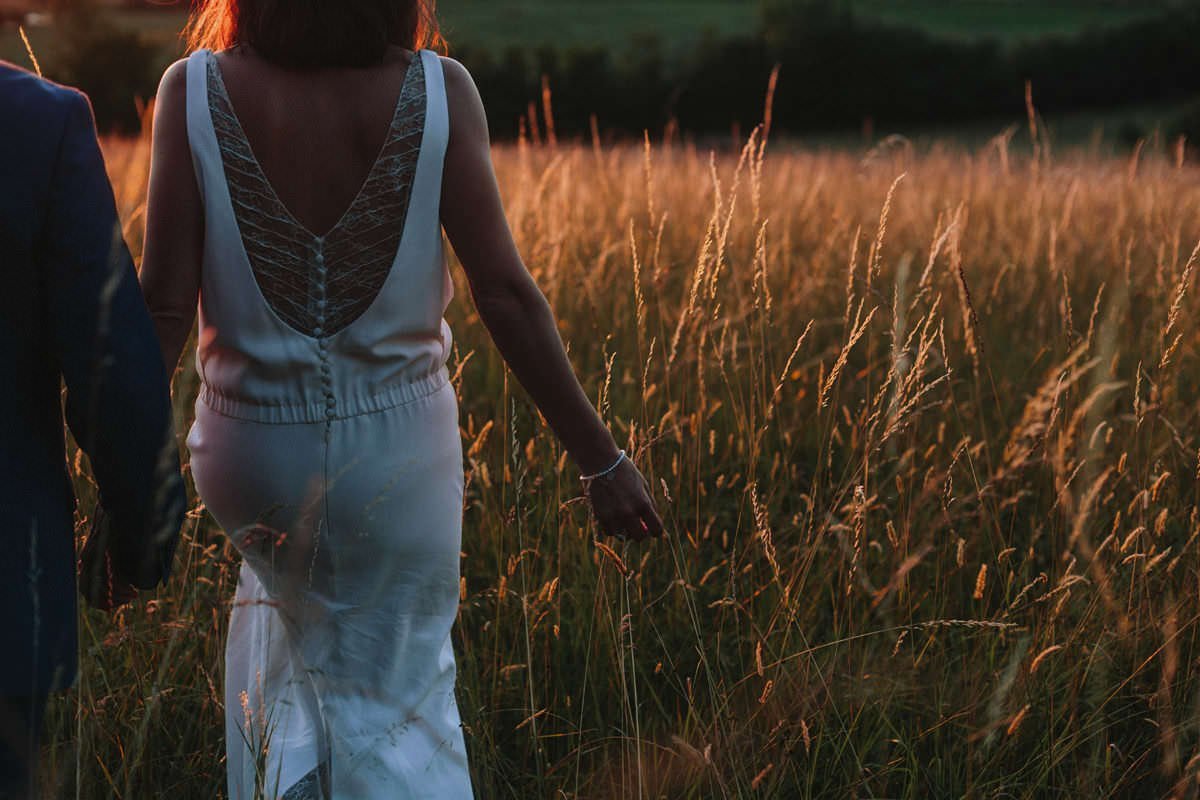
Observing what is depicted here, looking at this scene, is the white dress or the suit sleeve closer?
the suit sleeve

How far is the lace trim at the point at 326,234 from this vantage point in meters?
1.42

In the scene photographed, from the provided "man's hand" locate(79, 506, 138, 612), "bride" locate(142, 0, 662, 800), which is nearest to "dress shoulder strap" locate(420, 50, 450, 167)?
"bride" locate(142, 0, 662, 800)

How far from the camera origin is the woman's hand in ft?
5.40

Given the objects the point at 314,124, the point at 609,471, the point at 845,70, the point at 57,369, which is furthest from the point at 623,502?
the point at 845,70

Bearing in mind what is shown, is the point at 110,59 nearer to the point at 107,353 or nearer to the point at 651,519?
the point at 651,519

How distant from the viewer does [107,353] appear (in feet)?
3.67

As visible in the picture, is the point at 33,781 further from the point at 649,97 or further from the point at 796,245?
the point at 649,97

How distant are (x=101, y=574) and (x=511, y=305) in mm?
692

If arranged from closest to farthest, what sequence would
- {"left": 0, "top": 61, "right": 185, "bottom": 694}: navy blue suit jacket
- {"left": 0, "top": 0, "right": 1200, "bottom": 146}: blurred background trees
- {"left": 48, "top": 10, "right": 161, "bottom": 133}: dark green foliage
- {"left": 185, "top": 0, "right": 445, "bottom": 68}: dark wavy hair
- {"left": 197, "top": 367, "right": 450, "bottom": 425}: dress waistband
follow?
{"left": 0, "top": 61, "right": 185, "bottom": 694}: navy blue suit jacket < {"left": 185, "top": 0, "right": 445, "bottom": 68}: dark wavy hair < {"left": 197, "top": 367, "right": 450, "bottom": 425}: dress waistband < {"left": 48, "top": 10, "right": 161, "bottom": 133}: dark green foliage < {"left": 0, "top": 0, "right": 1200, "bottom": 146}: blurred background trees

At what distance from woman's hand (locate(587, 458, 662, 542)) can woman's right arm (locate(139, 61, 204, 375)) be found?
2.19 ft

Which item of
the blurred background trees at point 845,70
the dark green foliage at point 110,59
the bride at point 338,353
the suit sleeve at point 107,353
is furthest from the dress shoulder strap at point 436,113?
the blurred background trees at point 845,70

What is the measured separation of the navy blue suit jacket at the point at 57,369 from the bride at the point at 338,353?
22 cm

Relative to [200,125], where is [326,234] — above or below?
below

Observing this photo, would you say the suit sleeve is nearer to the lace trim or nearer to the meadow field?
the meadow field
